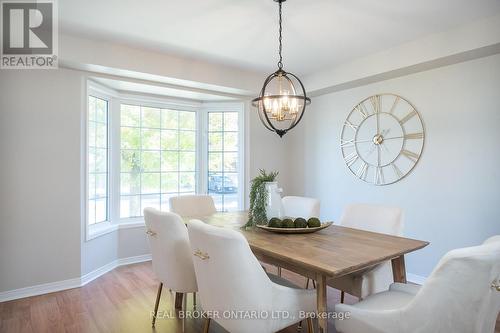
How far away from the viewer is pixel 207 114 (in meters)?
4.44

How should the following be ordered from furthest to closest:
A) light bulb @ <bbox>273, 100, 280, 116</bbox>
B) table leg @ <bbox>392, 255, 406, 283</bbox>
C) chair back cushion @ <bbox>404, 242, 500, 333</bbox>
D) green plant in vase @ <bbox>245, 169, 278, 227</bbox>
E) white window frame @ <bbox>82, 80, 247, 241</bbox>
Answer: white window frame @ <bbox>82, 80, 247, 241</bbox> < green plant in vase @ <bbox>245, 169, 278, 227</bbox> < light bulb @ <bbox>273, 100, 280, 116</bbox> < table leg @ <bbox>392, 255, 406, 283</bbox> < chair back cushion @ <bbox>404, 242, 500, 333</bbox>

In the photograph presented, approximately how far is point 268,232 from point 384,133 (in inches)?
79.9

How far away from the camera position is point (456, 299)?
124cm

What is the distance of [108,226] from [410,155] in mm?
3464

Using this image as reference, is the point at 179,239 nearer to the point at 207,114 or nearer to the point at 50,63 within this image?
the point at 50,63

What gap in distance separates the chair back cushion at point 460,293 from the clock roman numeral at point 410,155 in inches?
83.7

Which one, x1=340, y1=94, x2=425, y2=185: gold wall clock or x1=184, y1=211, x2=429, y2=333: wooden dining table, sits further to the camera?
x1=340, y1=94, x2=425, y2=185: gold wall clock

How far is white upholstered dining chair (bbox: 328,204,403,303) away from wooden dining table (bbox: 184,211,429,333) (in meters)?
0.13

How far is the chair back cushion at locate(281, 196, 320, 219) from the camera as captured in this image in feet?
9.36

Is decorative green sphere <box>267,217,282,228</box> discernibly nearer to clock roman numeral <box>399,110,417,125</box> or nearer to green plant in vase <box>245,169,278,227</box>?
green plant in vase <box>245,169,278,227</box>

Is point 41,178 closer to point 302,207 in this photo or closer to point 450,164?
point 302,207

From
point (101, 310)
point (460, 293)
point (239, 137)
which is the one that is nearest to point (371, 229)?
point (460, 293)

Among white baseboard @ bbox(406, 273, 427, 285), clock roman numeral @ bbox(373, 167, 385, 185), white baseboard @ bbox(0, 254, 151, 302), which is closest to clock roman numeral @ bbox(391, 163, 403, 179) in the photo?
clock roman numeral @ bbox(373, 167, 385, 185)

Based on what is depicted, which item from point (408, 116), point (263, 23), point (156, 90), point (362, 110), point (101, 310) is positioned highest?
point (263, 23)
